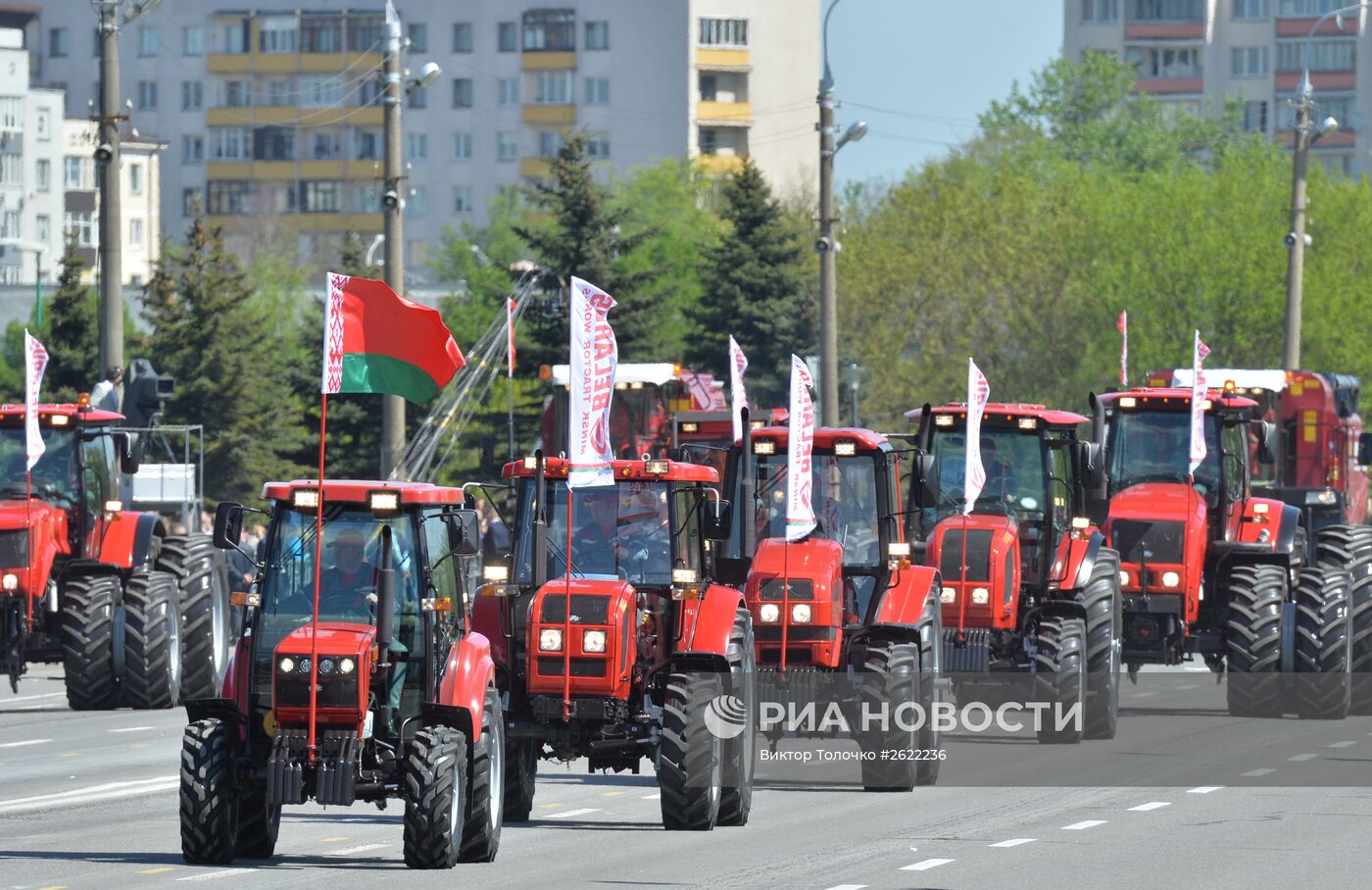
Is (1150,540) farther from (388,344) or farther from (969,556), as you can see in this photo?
(388,344)

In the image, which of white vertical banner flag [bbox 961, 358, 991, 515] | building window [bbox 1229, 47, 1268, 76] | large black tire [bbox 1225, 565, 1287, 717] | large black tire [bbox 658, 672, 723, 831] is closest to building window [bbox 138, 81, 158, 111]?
building window [bbox 1229, 47, 1268, 76]

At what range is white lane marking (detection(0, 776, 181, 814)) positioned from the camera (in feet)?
58.7

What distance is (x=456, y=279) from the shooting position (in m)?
111

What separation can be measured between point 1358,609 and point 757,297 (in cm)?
3301

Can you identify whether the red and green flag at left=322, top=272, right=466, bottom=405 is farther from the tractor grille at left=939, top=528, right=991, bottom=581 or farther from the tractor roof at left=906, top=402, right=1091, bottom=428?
the tractor roof at left=906, top=402, right=1091, bottom=428

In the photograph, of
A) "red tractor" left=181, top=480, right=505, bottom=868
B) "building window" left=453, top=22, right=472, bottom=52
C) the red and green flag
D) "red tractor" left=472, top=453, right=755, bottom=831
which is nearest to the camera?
"red tractor" left=181, top=480, right=505, bottom=868

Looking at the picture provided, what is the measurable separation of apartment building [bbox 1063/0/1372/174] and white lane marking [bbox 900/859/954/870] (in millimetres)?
122746

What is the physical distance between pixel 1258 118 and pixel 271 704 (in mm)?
128076

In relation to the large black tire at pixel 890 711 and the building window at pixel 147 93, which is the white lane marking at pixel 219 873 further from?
the building window at pixel 147 93

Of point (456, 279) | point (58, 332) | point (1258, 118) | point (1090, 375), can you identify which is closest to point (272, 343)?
point (58, 332)

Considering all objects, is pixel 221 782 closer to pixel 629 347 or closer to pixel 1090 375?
pixel 629 347

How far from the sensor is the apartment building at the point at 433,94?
4656 inches

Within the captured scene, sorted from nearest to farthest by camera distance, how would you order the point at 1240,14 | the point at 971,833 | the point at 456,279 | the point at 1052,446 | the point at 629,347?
the point at 971,833
the point at 1052,446
the point at 629,347
the point at 456,279
the point at 1240,14

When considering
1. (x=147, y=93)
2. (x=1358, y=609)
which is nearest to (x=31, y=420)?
(x=1358, y=609)
